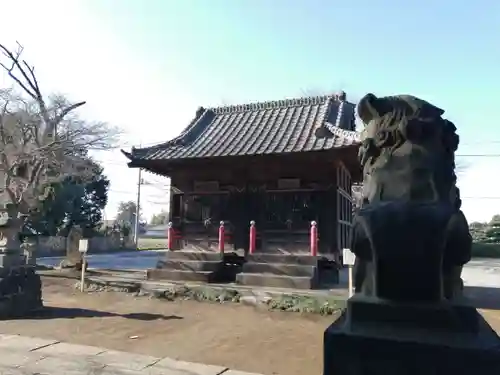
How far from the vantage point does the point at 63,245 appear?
97.4ft

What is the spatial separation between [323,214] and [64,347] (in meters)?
7.40

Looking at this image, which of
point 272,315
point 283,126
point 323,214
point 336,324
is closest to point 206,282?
point 272,315

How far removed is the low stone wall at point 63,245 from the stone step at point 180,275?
15341mm

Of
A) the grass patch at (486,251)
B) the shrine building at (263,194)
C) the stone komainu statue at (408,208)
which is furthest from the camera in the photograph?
the grass patch at (486,251)

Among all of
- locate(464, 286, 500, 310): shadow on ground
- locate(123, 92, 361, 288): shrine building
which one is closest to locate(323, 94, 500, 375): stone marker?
locate(464, 286, 500, 310): shadow on ground

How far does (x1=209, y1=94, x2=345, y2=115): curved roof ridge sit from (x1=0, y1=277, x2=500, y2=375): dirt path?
7598 mm

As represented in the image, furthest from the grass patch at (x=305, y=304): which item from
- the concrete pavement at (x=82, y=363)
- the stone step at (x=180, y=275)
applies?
the concrete pavement at (x=82, y=363)

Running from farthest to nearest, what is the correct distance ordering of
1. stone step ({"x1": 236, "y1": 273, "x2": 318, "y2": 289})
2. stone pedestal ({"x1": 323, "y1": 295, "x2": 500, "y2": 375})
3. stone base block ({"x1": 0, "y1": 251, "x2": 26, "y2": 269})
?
stone step ({"x1": 236, "y1": 273, "x2": 318, "y2": 289})
stone base block ({"x1": 0, "y1": 251, "x2": 26, "y2": 269})
stone pedestal ({"x1": 323, "y1": 295, "x2": 500, "y2": 375})

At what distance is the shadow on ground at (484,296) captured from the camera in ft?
29.7

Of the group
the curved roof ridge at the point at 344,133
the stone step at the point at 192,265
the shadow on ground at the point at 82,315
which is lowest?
the shadow on ground at the point at 82,315

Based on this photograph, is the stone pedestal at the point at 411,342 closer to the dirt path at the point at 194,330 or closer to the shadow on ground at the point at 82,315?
the dirt path at the point at 194,330

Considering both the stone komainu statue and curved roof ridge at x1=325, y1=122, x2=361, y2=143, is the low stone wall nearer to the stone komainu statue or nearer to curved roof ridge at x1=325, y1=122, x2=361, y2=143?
curved roof ridge at x1=325, y1=122, x2=361, y2=143

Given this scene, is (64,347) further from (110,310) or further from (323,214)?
(323,214)

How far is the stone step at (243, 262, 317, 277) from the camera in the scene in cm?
1019
